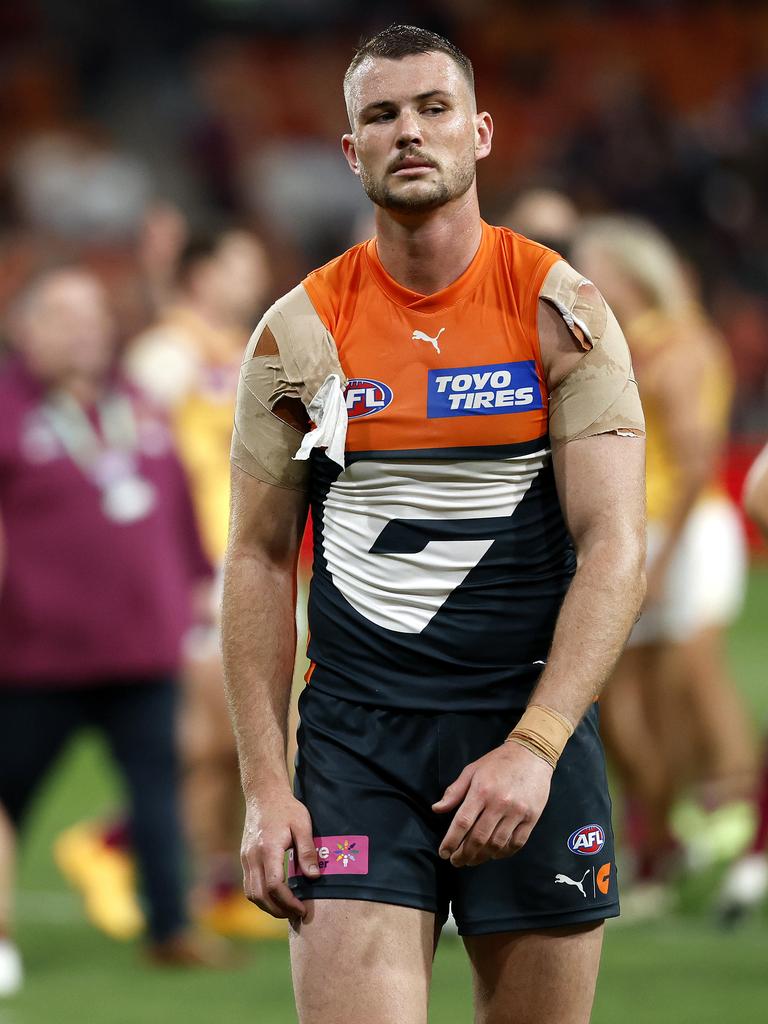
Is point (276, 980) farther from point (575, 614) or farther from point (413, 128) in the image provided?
point (413, 128)

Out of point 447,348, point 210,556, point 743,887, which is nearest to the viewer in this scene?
point 447,348

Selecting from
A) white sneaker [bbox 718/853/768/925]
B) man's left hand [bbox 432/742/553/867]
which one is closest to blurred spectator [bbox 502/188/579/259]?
white sneaker [bbox 718/853/768/925]

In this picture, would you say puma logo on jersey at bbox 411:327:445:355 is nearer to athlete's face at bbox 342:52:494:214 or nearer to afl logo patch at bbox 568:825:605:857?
athlete's face at bbox 342:52:494:214

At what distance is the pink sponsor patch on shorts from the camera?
10.8ft

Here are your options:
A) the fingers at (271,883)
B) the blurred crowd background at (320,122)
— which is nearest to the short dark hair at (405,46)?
the fingers at (271,883)

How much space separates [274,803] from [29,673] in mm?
3153

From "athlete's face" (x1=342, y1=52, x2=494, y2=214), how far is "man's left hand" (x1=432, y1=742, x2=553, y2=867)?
0.99 meters

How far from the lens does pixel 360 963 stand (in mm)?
3221

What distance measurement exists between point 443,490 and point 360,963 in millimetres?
847

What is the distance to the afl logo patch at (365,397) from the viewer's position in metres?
3.31

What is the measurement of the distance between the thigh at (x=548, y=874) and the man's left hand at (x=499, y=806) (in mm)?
229

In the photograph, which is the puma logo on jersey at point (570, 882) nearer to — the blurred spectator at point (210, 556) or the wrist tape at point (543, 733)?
the wrist tape at point (543, 733)

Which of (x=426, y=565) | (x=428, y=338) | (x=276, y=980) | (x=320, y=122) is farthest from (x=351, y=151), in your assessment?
(x=320, y=122)

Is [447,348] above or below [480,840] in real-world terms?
above
